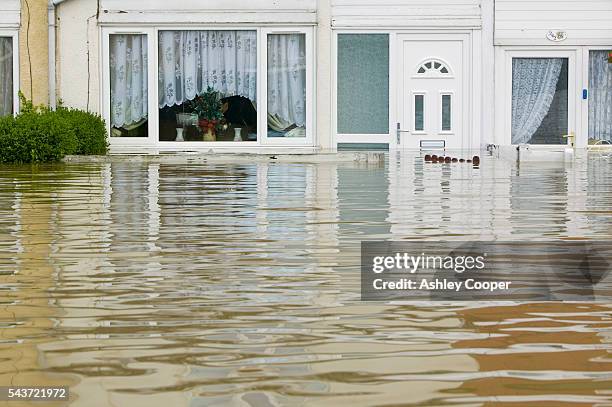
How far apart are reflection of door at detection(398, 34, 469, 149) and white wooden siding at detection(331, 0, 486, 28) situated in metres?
0.26

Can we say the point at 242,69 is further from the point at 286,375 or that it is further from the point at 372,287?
the point at 286,375

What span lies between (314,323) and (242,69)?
18281 mm

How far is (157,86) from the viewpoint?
22.4m

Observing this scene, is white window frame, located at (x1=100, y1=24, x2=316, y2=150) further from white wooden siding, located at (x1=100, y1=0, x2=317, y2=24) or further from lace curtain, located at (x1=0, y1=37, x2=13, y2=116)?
lace curtain, located at (x1=0, y1=37, x2=13, y2=116)

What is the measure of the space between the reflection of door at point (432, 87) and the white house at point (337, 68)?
0.02m

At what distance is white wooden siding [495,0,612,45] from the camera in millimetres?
22297

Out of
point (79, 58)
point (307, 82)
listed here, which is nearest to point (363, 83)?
point (307, 82)

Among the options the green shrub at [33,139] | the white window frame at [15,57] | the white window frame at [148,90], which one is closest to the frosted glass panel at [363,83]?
the white window frame at [148,90]

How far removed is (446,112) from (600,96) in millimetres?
2937

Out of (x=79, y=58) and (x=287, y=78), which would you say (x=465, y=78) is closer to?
(x=287, y=78)

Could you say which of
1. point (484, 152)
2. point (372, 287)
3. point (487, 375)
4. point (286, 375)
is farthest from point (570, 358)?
point (484, 152)

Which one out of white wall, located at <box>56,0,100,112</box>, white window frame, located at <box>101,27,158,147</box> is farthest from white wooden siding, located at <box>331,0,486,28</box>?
white wall, located at <box>56,0,100,112</box>

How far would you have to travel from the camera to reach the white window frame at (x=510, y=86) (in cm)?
2233

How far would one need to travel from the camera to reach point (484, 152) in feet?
71.3
